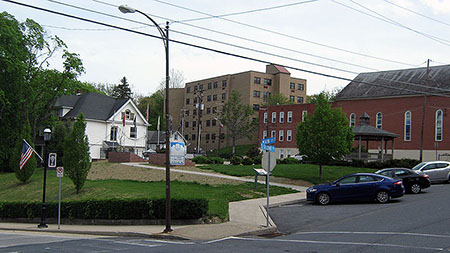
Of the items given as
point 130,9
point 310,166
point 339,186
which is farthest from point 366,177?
point 310,166

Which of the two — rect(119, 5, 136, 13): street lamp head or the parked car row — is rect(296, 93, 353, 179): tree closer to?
the parked car row

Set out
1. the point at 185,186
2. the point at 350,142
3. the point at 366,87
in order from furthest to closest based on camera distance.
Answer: the point at 366,87, the point at 350,142, the point at 185,186

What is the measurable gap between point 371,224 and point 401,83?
45.2 meters

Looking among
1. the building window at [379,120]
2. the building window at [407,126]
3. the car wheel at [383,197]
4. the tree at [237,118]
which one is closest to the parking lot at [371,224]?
the car wheel at [383,197]

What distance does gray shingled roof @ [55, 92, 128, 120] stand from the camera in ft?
192

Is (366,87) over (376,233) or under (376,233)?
over

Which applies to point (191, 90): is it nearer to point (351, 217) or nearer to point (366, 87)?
point (366, 87)

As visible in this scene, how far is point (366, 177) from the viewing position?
70.3 feet

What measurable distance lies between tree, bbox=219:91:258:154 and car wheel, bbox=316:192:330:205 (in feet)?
164

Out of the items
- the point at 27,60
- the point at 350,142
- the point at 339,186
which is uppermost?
the point at 27,60

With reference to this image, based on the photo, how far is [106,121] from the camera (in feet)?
193

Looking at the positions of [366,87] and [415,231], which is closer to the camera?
[415,231]

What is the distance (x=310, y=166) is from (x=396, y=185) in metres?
→ 18.7

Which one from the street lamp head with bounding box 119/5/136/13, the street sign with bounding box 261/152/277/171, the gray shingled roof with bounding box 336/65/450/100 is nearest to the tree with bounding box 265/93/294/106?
the gray shingled roof with bounding box 336/65/450/100
